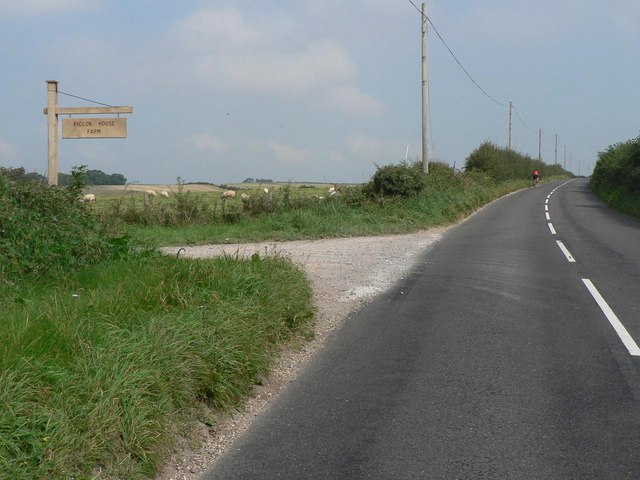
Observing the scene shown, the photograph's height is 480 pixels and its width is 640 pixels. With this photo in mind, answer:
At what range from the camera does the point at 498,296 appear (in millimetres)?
11141

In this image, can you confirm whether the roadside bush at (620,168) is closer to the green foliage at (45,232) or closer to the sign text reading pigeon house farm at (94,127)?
the sign text reading pigeon house farm at (94,127)

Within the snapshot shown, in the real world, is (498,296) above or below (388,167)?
below

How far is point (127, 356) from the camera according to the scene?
554 centimetres

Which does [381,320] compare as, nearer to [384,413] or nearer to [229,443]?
[384,413]

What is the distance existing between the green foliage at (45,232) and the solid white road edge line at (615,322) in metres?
6.58

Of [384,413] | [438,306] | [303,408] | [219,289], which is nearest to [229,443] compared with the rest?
[303,408]

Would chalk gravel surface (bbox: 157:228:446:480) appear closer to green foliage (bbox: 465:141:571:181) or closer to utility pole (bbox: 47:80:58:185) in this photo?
utility pole (bbox: 47:80:58:185)

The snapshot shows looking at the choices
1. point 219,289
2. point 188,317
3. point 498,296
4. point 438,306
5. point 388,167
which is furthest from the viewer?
point 388,167

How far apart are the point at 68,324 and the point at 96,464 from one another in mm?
1942

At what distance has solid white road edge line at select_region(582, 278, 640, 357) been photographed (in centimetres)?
793

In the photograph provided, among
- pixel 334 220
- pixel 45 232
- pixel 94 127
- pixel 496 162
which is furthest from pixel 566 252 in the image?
pixel 496 162

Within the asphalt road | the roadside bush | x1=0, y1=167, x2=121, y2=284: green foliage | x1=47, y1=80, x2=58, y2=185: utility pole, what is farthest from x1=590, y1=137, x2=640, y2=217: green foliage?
x1=0, y1=167, x2=121, y2=284: green foliage

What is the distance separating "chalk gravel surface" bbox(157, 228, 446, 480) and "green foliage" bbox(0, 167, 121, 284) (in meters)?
2.30

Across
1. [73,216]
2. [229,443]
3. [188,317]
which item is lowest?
[229,443]
